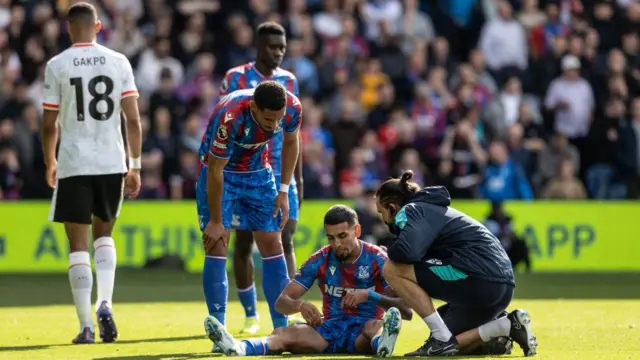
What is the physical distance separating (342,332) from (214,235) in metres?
1.19

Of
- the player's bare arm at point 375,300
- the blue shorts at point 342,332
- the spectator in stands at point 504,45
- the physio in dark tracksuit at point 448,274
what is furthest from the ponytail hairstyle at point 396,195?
the spectator in stands at point 504,45

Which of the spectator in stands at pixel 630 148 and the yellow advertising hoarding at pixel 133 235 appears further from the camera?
the spectator in stands at pixel 630 148

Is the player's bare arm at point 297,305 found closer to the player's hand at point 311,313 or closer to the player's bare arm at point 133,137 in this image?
the player's hand at point 311,313

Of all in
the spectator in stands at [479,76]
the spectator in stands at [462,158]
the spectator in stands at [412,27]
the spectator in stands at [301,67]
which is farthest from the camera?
the spectator in stands at [412,27]

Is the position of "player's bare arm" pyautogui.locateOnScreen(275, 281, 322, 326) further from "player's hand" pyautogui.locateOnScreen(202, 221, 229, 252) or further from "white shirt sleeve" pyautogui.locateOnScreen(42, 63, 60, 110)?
"white shirt sleeve" pyautogui.locateOnScreen(42, 63, 60, 110)

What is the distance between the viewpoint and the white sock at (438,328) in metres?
8.68

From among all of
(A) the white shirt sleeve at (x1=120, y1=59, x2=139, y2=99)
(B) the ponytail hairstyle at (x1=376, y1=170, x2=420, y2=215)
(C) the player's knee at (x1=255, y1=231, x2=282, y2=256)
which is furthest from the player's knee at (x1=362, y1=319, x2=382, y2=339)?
(A) the white shirt sleeve at (x1=120, y1=59, x2=139, y2=99)

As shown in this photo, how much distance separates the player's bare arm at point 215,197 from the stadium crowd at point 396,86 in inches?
375

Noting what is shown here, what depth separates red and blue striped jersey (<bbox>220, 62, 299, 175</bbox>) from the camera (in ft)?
36.8

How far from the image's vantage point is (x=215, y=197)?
9.38 metres

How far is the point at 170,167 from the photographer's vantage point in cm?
1998

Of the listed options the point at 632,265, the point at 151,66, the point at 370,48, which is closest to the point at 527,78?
the point at 370,48

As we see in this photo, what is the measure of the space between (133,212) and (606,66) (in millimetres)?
8434

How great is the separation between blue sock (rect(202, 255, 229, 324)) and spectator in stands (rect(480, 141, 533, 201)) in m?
10.5
